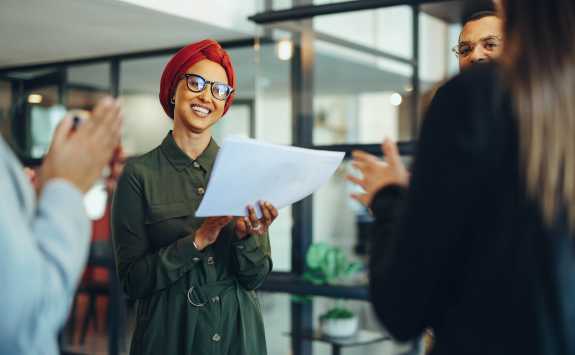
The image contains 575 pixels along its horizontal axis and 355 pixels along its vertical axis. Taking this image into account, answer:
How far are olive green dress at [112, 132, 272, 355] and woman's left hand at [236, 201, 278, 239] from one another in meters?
0.06

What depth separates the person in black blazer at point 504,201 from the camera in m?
0.90

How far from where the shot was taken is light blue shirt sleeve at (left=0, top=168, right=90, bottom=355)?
930 millimetres

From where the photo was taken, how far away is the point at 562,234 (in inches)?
35.8

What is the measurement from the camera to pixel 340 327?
3686mm

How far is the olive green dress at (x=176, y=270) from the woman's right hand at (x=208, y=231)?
0.10ft

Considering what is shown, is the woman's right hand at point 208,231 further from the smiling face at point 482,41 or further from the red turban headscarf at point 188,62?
the smiling face at point 482,41

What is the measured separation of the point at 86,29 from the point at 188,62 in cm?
223

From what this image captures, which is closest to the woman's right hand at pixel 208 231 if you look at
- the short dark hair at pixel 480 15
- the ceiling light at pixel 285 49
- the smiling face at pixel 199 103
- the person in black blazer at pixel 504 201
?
the smiling face at pixel 199 103

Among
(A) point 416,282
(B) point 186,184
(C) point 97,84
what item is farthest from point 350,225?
(A) point 416,282

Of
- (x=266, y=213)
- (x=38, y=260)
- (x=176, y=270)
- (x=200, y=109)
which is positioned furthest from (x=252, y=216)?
(x=38, y=260)

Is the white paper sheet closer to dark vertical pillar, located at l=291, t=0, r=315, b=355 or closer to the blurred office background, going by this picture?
the blurred office background

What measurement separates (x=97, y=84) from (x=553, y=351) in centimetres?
473

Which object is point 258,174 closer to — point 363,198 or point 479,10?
point 363,198

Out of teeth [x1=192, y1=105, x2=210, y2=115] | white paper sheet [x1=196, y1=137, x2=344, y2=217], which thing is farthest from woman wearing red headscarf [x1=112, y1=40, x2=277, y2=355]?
white paper sheet [x1=196, y1=137, x2=344, y2=217]
